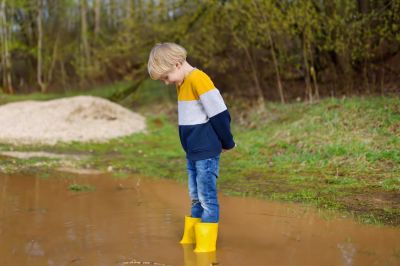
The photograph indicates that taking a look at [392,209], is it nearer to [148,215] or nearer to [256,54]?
[148,215]

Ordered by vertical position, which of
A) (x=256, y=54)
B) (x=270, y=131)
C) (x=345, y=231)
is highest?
(x=256, y=54)

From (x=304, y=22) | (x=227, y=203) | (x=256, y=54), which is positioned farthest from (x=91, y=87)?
(x=227, y=203)

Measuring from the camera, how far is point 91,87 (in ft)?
89.2

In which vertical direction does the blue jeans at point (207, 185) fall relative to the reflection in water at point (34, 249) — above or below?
above

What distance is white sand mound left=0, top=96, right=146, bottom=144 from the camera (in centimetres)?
1191

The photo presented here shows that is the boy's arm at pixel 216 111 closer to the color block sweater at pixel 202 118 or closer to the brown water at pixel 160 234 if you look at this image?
the color block sweater at pixel 202 118

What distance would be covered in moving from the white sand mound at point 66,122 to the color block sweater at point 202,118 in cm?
814

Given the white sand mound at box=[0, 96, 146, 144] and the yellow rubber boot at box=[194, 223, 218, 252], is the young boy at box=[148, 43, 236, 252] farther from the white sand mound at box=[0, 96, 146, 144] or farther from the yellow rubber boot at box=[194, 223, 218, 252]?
the white sand mound at box=[0, 96, 146, 144]

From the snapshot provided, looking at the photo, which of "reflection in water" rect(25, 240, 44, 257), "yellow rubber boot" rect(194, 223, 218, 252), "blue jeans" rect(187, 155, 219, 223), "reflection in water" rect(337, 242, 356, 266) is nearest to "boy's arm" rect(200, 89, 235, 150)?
"blue jeans" rect(187, 155, 219, 223)

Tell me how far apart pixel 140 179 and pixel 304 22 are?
22.4ft

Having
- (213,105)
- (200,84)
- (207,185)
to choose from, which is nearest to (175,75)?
(200,84)

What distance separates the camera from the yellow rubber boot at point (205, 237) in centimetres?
384

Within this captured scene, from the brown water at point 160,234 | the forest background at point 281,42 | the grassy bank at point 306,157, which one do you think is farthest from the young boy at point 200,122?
the forest background at point 281,42

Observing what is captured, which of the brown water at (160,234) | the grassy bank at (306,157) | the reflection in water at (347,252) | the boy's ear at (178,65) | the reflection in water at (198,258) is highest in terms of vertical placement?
the boy's ear at (178,65)
